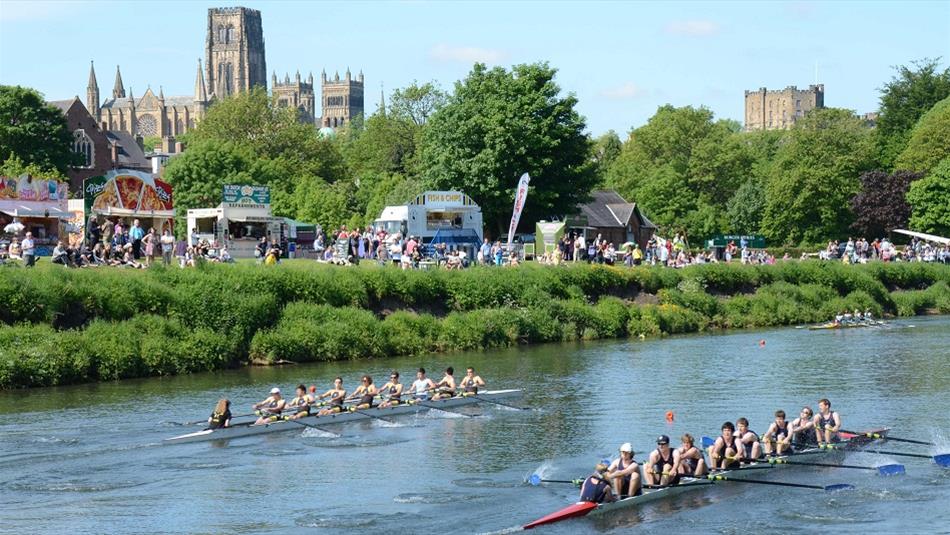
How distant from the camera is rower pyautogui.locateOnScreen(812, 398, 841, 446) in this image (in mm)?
30250

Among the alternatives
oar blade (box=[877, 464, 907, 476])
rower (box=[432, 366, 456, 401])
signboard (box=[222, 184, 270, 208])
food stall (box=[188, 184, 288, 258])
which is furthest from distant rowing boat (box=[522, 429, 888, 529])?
signboard (box=[222, 184, 270, 208])

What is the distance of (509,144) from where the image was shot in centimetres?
7656

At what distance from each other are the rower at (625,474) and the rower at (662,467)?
876mm

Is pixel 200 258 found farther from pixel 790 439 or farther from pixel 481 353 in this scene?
pixel 790 439

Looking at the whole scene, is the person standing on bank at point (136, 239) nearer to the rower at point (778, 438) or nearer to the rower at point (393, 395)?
the rower at point (393, 395)

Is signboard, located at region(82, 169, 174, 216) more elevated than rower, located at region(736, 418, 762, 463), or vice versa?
signboard, located at region(82, 169, 174, 216)

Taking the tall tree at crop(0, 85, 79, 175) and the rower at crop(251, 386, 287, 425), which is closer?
the rower at crop(251, 386, 287, 425)

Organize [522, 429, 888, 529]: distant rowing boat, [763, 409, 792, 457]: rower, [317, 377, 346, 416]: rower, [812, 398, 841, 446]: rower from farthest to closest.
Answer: [317, 377, 346, 416]: rower < [812, 398, 841, 446]: rower < [763, 409, 792, 457]: rower < [522, 429, 888, 529]: distant rowing boat

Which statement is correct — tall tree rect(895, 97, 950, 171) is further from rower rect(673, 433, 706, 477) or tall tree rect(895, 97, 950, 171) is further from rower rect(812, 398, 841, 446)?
rower rect(673, 433, 706, 477)

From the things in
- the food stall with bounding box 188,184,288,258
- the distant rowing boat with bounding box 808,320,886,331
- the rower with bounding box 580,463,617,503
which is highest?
the food stall with bounding box 188,184,288,258

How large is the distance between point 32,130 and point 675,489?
3189 inches

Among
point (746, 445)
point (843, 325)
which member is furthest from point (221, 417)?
point (843, 325)

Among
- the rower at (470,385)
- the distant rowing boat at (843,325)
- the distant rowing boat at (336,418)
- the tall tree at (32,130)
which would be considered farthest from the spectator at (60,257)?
the tall tree at (32,130)

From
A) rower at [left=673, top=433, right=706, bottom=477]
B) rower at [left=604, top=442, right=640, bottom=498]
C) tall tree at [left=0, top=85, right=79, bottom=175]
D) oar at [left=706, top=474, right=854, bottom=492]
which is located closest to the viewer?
rower at [left=604, top=442, right=640, bottom=498]
